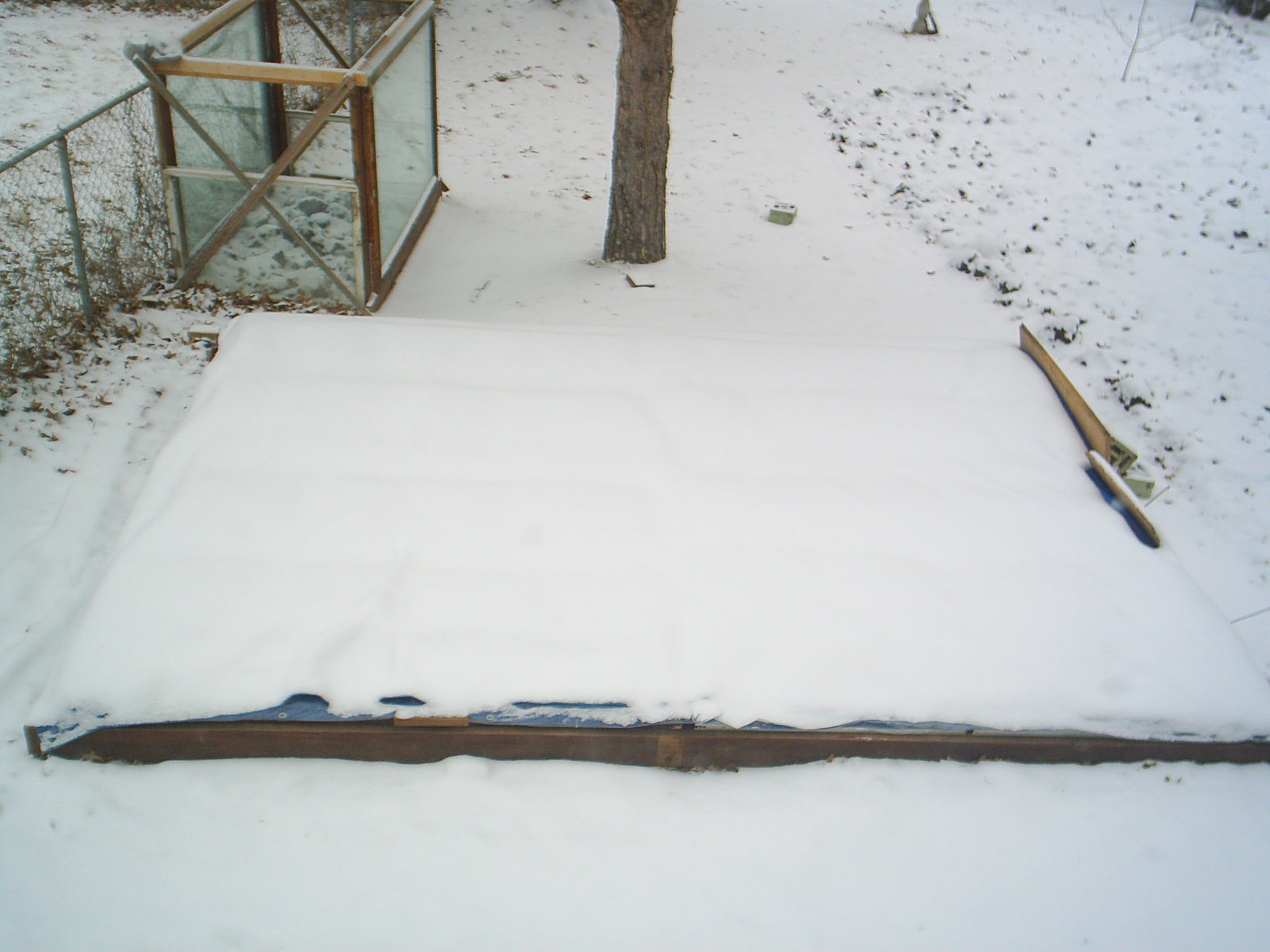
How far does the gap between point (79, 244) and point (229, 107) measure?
1.90 m

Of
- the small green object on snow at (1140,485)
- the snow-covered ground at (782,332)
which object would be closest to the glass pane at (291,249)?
the snow-covered ground at (782,332)

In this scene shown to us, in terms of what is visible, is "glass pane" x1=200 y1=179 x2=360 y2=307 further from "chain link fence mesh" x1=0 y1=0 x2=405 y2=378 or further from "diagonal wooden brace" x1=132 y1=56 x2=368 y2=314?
"chain link fence mesh" x1=0 y1=0 x2=405 y2=378

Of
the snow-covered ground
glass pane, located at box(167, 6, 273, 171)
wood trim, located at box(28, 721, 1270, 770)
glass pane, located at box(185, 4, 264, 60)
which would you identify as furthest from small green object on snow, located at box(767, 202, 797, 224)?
wood trim, located at box(28, 721, 1270, 770)

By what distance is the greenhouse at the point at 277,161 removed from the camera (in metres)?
5.82

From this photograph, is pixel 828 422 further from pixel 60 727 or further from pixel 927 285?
pixel 927 285

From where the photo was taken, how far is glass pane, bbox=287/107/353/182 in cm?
674

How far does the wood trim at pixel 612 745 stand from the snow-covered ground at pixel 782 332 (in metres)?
0.06

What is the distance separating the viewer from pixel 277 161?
6.36 m

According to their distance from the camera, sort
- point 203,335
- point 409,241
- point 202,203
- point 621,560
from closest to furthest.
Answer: point 621,560 < point 203,335 < point 202,203 < point 409,241

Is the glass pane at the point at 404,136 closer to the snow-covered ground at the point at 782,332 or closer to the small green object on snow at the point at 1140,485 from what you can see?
the snow-covered ground at the point at 782,332

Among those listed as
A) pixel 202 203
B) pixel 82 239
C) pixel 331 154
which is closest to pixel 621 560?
pixel 82 239

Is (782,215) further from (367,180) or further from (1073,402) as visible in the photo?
(1073,402)

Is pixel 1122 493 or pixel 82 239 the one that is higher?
pixel 82 239

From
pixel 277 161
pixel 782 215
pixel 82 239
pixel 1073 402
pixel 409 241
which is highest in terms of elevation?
pixel 277 161
